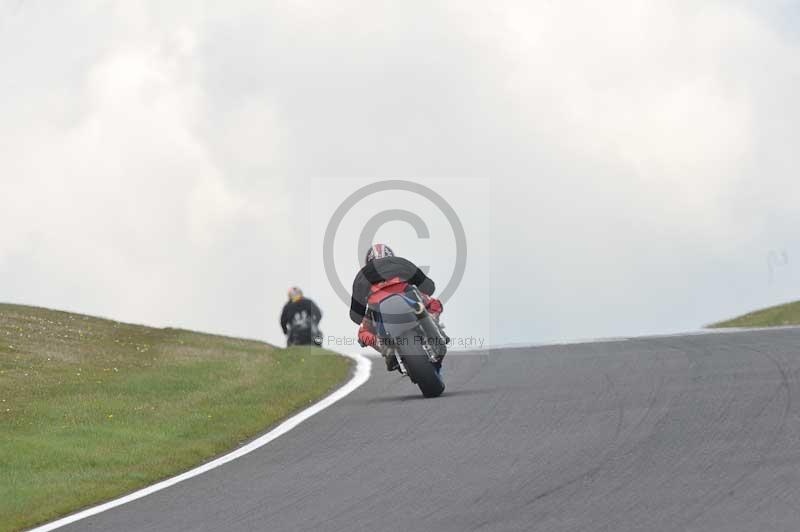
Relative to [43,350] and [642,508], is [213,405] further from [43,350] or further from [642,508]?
[642,508]

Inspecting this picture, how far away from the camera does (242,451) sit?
43.9 ft

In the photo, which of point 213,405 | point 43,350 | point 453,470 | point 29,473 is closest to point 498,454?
point 453,470

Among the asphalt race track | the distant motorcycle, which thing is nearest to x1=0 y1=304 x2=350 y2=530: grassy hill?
the asphalt race track

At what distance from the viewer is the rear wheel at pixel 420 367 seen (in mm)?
15328

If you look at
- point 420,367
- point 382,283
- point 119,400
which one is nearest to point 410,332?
point 420,367

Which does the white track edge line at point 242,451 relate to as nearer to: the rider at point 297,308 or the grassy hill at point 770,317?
the rider at point 297,308

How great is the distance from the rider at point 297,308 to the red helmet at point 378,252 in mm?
11310

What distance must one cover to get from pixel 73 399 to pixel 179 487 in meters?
5.56

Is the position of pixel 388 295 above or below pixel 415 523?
above

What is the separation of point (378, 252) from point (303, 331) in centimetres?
1132

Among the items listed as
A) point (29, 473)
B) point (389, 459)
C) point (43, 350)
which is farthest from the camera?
point (43, 350)

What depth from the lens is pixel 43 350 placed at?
21.2 m

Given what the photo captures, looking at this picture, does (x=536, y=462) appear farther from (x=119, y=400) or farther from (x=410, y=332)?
(x=119, y=400)

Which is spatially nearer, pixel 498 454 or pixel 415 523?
pixel 415 523
